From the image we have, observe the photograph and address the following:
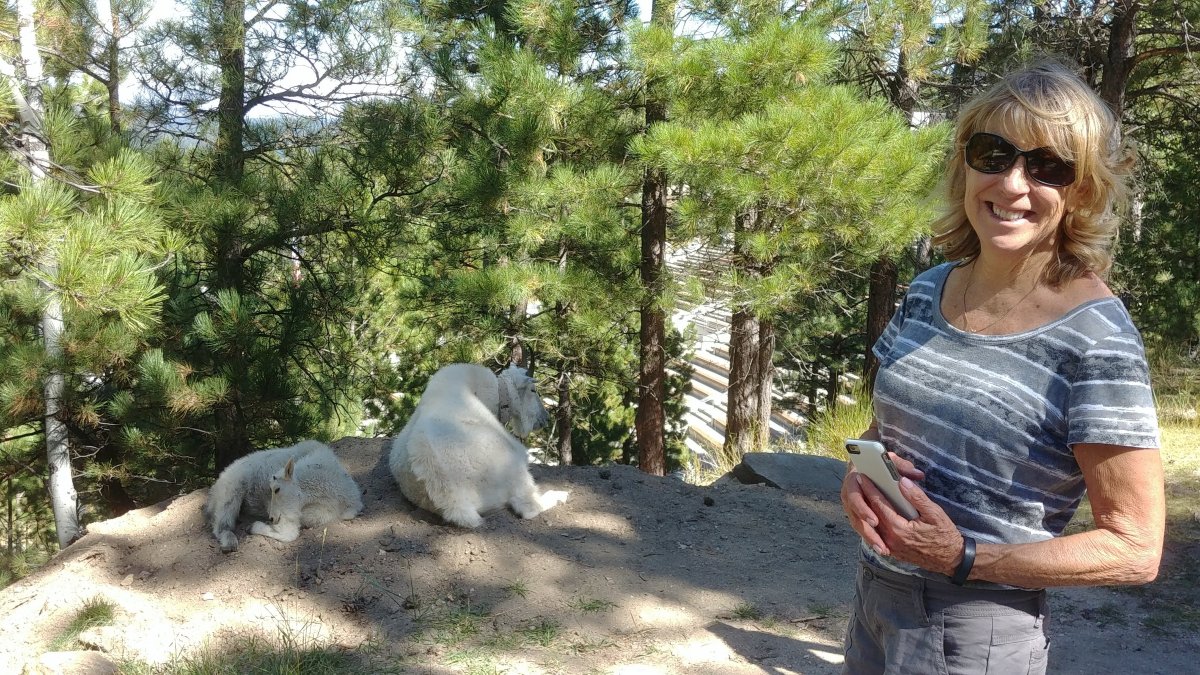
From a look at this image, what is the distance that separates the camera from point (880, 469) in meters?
1.79

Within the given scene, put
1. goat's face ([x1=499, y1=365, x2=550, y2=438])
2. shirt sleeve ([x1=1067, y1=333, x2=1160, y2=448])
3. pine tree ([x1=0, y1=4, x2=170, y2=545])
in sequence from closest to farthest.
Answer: shirt sleeve ([x1=1067, y1=333, x2=1160, y2=448]) → pine tree ([x1=0, y1=4, x2=170, y2=545]) → goat's face ([x1=499, y1=365, x2=550, y2=438])

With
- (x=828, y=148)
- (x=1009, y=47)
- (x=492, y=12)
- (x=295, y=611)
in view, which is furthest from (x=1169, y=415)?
(x=295, y=611)

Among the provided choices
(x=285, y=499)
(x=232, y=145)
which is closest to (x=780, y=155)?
(x=285, y=499)

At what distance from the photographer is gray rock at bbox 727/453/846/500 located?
751 cm

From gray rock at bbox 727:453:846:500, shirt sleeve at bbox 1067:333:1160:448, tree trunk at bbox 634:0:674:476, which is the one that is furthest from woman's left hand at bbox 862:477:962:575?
tree trunk at bbox 634:0:674:476

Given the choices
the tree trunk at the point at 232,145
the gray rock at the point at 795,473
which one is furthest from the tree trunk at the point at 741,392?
the tree trunk at the point at 232,145

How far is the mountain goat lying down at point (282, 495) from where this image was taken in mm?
5652

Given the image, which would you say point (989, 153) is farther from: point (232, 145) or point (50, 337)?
point (232, 145)

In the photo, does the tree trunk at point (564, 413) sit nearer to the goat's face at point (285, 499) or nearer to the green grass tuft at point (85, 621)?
the goat's face at point (285, 499)

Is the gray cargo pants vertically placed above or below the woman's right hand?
below

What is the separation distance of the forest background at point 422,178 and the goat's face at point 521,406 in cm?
165

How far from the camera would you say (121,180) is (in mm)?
5160

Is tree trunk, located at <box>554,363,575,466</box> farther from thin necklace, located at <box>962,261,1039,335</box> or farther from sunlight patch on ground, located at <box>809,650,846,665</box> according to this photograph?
thin necklace, located at <box>962,261,1039,335</box>

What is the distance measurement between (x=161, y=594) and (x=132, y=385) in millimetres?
2956
